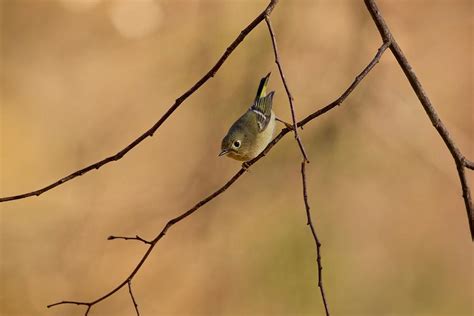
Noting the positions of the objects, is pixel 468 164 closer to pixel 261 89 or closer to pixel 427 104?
pixel 427 104

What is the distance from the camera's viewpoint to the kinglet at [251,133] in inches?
66.6

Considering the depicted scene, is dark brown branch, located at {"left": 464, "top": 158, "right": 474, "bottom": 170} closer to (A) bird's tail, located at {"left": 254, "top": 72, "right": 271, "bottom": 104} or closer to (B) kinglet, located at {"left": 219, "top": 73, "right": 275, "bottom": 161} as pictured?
(B) kinglet, located at {"left": 219, "top": 73, "right": 275, "bottom": 161}

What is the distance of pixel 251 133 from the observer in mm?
1730

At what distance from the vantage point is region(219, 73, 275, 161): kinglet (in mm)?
1691

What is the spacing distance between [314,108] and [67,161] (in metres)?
1.40

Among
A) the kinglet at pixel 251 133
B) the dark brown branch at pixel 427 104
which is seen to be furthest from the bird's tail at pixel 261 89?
the dark brown branch at pixel 427 104

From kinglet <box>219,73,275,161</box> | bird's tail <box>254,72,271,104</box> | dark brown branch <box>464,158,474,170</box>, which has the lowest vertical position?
dark brown branch <box>464,158,474,170</box>

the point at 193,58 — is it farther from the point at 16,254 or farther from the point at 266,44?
the point at 16,254

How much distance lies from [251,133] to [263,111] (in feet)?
0.37

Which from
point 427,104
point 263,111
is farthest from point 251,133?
point 427,104

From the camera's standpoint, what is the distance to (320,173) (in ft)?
12.5

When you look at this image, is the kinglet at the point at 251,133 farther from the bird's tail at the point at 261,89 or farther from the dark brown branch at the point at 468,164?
the dark brown branch at the point at 468,164

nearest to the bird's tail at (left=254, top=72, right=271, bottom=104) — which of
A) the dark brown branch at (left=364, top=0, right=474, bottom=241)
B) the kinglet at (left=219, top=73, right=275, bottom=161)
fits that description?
the kinglet at (left=219, top=73, right=275, bottom=161)

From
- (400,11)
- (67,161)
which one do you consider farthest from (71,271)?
(400,11)
